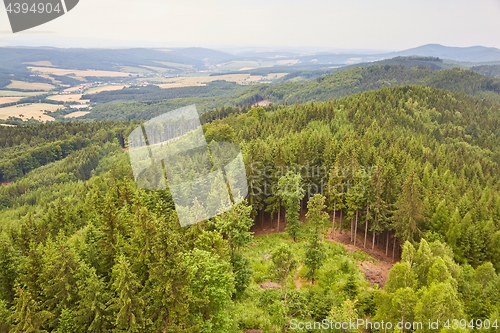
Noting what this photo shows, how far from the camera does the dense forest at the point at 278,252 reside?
87.6ft

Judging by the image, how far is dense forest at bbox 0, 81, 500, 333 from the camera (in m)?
26.7

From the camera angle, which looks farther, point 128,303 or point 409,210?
point 409,210

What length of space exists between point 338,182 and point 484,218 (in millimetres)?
22002

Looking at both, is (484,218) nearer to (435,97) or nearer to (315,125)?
(315,125)

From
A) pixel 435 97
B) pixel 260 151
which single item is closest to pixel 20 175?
pixel 260 151

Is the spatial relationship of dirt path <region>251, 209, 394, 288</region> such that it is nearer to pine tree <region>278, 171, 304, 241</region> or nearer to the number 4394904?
pine tree <region>278, 171, 304, 241</region>

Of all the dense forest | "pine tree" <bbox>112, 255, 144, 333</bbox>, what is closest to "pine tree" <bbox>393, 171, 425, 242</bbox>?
the dense forest

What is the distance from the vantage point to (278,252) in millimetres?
29000

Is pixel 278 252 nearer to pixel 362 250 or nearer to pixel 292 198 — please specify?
pixel 292 198

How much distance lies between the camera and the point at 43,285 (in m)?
28.5

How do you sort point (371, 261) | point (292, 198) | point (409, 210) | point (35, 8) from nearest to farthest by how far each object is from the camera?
point (35, 8) < point (409, 210) < point (371, 261) < point (292, 198)

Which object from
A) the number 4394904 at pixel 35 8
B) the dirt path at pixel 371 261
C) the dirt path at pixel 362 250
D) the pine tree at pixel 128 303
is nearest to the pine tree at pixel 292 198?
the dirt path at pixel 362 250

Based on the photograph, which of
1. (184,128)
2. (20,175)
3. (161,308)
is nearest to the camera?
(161,308)

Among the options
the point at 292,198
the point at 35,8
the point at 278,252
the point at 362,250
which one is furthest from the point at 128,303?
the point at 362,250
